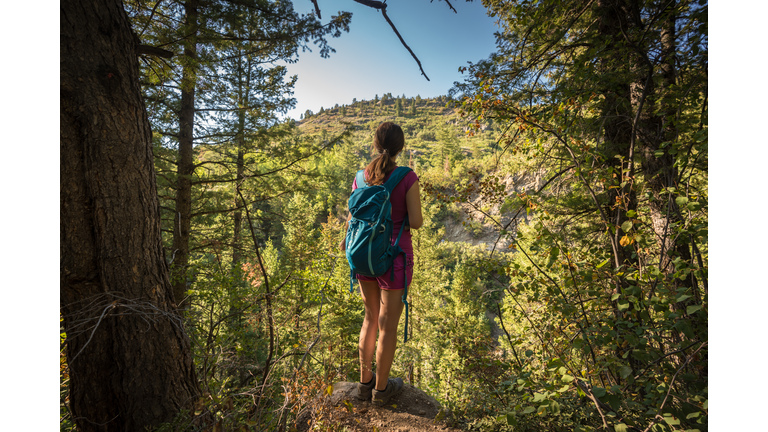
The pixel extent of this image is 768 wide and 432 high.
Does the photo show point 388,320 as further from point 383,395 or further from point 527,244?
point 527,244

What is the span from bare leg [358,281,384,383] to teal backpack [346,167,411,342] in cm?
19

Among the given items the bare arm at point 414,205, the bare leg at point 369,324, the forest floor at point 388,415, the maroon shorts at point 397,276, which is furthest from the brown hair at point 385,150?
the forest floor at point 388,415

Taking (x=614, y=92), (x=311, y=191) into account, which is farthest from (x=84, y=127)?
(x=311, y=191)

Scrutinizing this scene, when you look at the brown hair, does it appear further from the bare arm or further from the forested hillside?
the forested hillside

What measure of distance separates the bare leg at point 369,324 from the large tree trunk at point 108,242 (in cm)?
103

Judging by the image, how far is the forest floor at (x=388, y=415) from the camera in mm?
1799

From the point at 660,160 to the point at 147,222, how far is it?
3.95 m

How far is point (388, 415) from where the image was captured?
2006mm

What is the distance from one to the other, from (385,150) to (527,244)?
1.47m

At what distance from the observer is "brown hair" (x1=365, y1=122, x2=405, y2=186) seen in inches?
71.2

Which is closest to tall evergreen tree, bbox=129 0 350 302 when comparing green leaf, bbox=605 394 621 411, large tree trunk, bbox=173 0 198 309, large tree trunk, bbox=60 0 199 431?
large tree trunk, bbox=173 0 198 309

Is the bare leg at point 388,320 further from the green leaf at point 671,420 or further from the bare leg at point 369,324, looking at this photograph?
the green leaf at point 671,420

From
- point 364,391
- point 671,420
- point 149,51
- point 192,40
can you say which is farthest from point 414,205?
point 192,40

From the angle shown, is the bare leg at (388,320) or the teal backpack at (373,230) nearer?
the teal backpack at (373,230)
